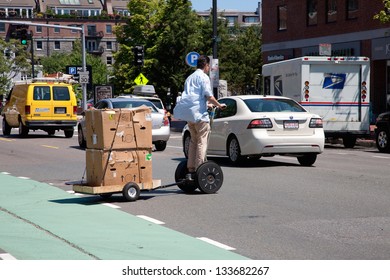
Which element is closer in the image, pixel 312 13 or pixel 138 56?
pixel 138 56

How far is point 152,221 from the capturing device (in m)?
9.85

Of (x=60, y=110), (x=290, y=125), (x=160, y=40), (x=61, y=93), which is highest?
(x=160, y=40)

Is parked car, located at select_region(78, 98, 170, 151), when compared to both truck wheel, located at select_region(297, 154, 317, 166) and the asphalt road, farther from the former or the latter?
truck wheel, located at select_region(297, 154, 317, 166)

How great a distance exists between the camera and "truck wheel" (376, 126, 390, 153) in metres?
22.8

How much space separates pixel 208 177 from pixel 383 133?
11932mm

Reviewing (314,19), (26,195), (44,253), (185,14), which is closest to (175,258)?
(44,253)

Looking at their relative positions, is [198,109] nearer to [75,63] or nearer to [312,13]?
[312,13]

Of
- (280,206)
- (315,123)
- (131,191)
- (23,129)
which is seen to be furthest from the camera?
(23,129)

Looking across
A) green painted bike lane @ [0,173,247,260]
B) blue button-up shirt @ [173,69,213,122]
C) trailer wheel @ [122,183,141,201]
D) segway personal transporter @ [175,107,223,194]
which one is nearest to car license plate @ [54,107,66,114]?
green painted bike lane @ [0,173,247,260]

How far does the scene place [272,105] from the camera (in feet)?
56.7

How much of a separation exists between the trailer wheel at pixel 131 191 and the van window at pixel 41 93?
19943 mm

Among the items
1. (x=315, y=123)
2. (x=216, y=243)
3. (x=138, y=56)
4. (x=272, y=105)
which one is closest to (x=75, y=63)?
(x=138, y=56)

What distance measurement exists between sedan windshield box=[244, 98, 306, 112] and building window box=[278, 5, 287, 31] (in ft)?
94.3

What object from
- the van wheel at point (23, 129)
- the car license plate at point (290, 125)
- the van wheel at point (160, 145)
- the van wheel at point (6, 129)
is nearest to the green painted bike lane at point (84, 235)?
the car license plate at point (290, 125)
